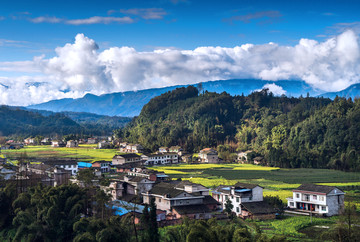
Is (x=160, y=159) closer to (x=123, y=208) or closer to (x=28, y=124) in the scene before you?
(x=123, y=208)

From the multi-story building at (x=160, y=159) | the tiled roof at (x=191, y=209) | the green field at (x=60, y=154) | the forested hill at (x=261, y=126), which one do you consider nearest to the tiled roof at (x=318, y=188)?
the tiled roof at (x=191, y=209)

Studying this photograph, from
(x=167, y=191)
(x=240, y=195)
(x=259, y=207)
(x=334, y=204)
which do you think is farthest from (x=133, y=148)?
(x=334, y=204)

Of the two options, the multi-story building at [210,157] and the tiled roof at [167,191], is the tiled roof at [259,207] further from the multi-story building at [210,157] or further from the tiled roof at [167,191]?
the multi-story building at [210,157]

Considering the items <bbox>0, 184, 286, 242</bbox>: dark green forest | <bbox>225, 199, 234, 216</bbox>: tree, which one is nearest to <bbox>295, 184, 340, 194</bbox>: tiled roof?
<bbox>225, 199, 234, 216</bbox>: tree

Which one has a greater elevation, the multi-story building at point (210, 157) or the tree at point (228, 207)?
the multi-story building at point (210, 157)

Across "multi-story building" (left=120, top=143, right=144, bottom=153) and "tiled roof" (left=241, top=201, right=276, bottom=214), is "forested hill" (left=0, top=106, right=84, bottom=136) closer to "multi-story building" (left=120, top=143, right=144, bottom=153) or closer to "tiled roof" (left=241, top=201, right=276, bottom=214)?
"multi-story building" (left=120, top=143, right=144, bottom=153)

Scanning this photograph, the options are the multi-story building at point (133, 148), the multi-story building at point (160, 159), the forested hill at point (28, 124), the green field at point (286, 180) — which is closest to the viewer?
the green field at point (286, 180)
